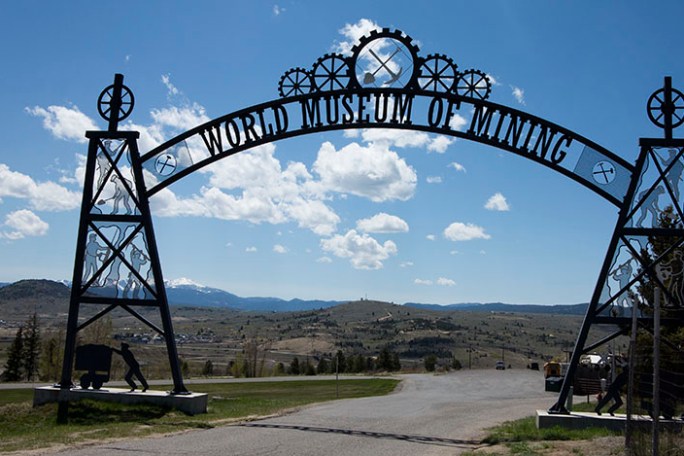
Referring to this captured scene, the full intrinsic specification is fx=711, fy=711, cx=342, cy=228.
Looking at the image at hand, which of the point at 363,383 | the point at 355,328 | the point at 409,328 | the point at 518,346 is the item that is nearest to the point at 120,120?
the point at 363,383

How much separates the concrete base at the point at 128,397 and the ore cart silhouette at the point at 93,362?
390 millimetres

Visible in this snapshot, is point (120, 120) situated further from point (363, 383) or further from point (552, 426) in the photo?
point (363, 383)

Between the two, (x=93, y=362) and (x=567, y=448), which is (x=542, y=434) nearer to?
(x=567, y=448)

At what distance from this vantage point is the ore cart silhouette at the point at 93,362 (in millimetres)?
17109

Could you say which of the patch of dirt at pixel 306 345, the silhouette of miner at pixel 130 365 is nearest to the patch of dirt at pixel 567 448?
the silhouette of miner at pixel 130 365

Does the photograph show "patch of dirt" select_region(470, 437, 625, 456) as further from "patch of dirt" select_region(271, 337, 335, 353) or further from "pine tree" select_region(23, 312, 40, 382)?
"patch of dirt" select_region(271, 337, 335, 353)

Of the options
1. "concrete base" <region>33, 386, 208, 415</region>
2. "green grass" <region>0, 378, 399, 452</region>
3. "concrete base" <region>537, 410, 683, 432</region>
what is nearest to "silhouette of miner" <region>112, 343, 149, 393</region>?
"concrete base" <region>33, 386, 208, 415</region>

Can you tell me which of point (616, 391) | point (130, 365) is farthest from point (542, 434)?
point (130, 365)

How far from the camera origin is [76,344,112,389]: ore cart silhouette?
17.1m

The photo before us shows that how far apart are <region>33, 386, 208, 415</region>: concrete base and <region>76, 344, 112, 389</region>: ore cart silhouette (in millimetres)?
390

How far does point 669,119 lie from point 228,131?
9784 millimetres

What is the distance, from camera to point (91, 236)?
56.6 feet

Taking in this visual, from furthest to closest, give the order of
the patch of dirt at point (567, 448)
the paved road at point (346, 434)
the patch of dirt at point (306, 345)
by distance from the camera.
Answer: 1. the patch of dirt at point (306, 345)
2. the paved road at point (346, 434)
3. the patch of dirt at point (567, 448)

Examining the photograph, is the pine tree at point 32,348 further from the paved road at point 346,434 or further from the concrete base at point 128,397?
the paved road at point 346,434
